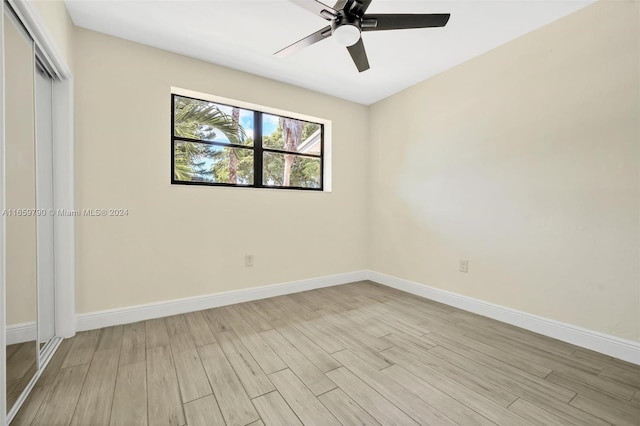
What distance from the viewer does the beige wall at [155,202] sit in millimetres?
2266

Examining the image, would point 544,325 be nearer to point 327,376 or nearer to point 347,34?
point 327,376

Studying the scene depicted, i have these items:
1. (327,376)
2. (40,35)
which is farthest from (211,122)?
(327,376)

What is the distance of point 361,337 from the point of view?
7.06ft

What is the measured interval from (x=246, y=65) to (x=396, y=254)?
2.81 metres

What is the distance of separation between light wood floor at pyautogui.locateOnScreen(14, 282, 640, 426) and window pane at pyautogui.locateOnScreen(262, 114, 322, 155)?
205 centimetres

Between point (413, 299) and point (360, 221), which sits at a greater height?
point (360, 221)

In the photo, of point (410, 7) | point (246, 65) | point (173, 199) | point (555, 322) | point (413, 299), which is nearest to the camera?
Answer: point (410, 7)

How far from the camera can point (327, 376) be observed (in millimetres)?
1646

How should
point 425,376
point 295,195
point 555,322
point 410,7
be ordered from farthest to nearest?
point 295,195, point 555,322, point 410,7, point 425,376

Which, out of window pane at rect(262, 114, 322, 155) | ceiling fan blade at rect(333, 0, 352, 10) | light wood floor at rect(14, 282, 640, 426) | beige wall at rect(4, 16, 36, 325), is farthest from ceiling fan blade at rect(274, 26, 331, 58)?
light wood floor at rect(14, 282, 640, 426)

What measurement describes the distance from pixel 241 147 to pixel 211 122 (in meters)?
0.40

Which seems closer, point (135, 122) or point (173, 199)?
point (135, 122)

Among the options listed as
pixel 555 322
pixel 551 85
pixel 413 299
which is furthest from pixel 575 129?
pixel 413 299

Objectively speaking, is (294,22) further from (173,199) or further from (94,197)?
(94,197)
